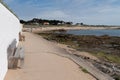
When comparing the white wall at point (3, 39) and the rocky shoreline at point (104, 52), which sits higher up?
the white wall at point (3, 39)

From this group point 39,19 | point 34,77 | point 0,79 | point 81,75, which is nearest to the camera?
point 0,79

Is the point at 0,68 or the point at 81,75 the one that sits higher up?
the point at 0,68

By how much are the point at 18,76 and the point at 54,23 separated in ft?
426

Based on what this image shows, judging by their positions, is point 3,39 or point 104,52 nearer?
point 3,39

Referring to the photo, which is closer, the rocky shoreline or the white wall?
the white wall

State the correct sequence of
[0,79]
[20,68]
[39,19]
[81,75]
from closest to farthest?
[0,79] → [81,75] → [20,68] → [39,19]

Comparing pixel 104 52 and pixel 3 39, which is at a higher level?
pixel 3 39

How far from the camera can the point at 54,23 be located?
138 metres

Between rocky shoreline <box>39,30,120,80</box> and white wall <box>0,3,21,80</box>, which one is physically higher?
white wall <box>0,3,21,80</box>

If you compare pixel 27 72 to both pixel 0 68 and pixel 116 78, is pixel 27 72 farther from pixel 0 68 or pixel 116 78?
pixel 116 78

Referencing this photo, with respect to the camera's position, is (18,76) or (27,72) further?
(27,72)

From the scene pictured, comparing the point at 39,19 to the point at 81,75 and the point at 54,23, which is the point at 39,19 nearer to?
the point at 54,23

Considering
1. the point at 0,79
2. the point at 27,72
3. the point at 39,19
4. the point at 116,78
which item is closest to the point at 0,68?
the point at 0,79

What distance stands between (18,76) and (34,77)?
0.55 meters
